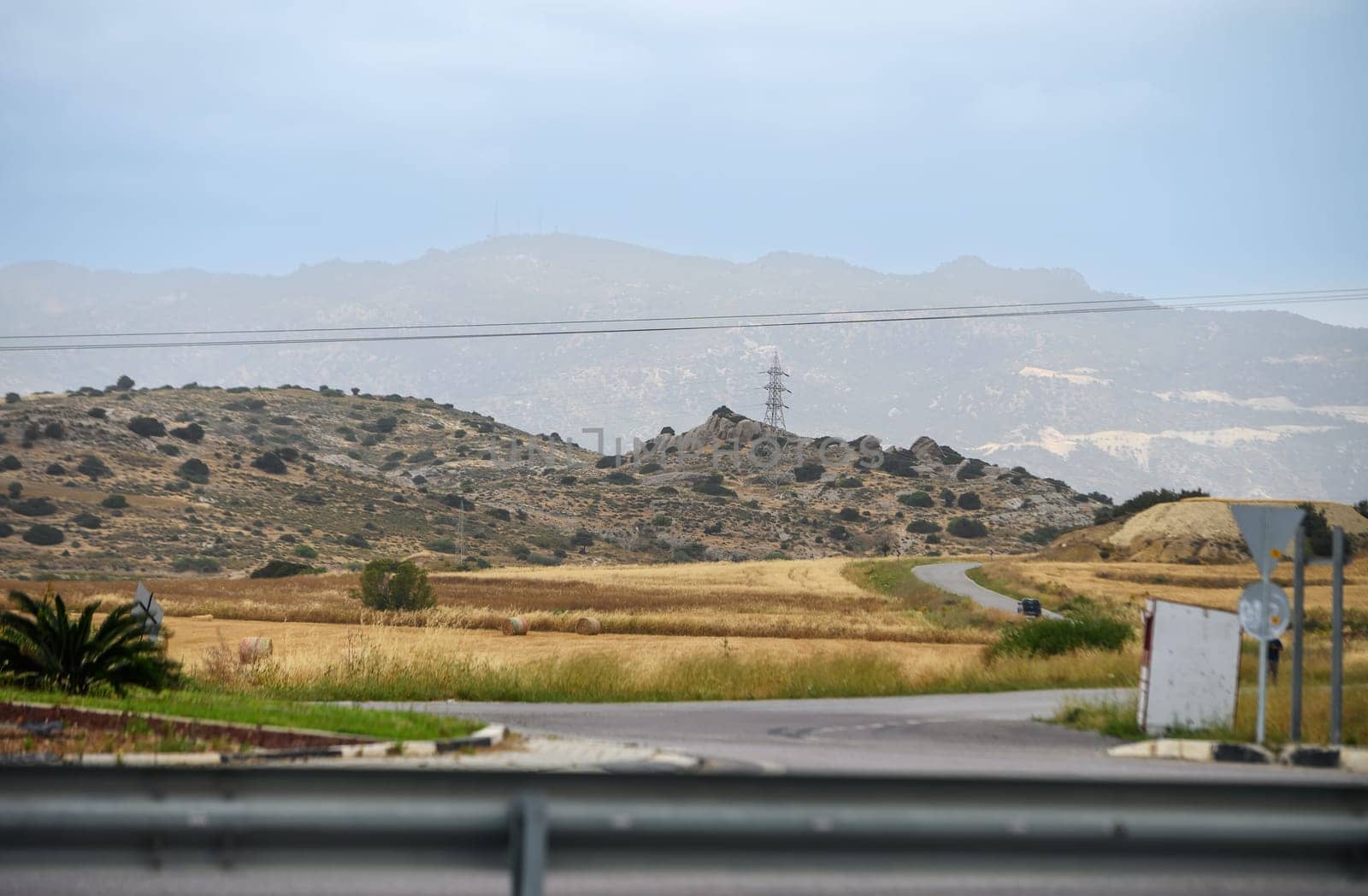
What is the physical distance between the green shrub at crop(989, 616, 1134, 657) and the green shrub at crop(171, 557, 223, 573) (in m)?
64.1

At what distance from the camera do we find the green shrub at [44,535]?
84062mm

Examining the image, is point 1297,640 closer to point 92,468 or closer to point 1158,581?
point 1158,581

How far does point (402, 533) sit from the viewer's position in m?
107

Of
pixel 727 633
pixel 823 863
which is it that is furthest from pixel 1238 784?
pixel 727 633

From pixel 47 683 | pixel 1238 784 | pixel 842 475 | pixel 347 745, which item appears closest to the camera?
pixel 1238 784

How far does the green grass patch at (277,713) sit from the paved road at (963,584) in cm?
3628

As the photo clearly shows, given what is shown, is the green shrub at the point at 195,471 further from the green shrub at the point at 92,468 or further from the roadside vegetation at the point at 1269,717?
the roadside vegetation at the point at 1269,717

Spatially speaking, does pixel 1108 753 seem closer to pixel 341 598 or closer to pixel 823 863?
pixel 823 863

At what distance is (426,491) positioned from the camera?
126875 mm

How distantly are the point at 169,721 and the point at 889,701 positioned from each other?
1171 centimetres

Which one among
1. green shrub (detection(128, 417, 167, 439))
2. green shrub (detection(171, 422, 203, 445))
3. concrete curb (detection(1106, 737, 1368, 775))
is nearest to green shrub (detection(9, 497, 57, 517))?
green shrub (detection(128, 417, 167, 439))

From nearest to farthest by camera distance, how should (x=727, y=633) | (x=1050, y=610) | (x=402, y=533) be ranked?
(x=727, y=633) < (x=1050, y=610) < (x=402, y=533)

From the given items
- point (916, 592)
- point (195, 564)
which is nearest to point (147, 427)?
point (195, 564)

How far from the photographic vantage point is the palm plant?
17.5m
